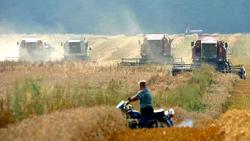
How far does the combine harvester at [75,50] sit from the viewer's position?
79250 millimetres

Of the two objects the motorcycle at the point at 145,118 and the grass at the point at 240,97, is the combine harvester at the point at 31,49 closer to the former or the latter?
the grass at the point at 240,97

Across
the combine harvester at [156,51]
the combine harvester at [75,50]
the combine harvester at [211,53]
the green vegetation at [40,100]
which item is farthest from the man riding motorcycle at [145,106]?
the combine harvester at [75,50]

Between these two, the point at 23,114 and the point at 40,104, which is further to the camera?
the point at 40,104

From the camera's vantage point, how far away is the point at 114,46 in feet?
348

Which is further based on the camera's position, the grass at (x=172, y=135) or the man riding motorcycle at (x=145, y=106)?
the man riding motorcycle at (x=145, y=106)

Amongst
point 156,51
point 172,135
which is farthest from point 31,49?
point 172,135

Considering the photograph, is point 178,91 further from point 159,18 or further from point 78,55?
point 159,18

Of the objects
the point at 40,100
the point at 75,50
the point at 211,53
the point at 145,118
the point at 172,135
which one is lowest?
the point at 172,135

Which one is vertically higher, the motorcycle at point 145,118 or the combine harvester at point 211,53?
the combine harvester at point 211,53

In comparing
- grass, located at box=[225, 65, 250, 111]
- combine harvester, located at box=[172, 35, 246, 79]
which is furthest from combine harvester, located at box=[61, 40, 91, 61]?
grass, located at box=[225, 65, 250, 111]

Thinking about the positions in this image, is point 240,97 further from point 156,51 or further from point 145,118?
point 156,51

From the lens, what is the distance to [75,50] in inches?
3140

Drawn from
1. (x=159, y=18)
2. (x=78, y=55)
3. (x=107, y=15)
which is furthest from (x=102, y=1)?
(x=78, y=55)

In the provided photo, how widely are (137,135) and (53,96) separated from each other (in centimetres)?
415
